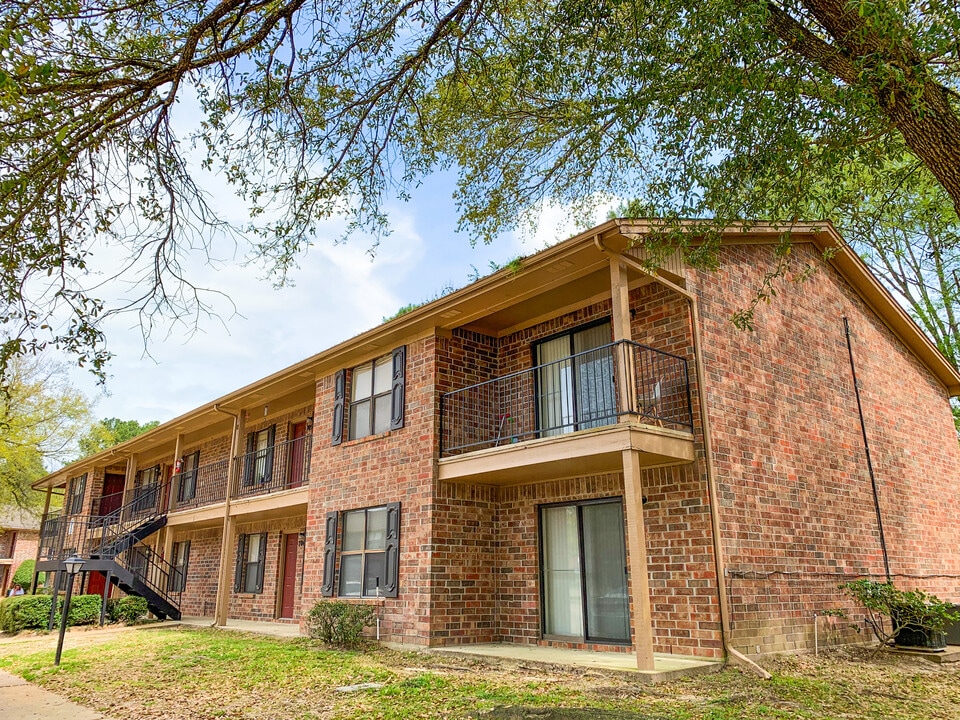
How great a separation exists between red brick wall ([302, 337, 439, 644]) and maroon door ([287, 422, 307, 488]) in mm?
3225

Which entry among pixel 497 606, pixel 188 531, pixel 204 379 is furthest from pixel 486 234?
pixel 204 379

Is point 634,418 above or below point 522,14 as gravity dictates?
below

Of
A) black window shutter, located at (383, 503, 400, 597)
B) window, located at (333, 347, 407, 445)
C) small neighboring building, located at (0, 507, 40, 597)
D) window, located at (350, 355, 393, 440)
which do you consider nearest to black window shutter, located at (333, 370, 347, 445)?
window, located at (333, 347, 407, 445)

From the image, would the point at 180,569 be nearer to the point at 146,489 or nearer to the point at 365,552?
the point at 146,489

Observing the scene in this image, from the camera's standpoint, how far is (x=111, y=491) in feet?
90.9

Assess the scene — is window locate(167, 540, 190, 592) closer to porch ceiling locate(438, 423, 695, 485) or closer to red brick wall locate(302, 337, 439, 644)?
red brick wall locate(302, 337, 439, 644)

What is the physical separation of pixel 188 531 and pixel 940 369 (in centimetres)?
2002

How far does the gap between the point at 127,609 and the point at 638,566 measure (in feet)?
47.3

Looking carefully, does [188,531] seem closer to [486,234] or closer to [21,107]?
[486,234]

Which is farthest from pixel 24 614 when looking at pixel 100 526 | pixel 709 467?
pixel 709 467

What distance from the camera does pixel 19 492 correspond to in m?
32.1

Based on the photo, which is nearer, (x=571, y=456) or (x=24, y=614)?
(x=571, y=456)

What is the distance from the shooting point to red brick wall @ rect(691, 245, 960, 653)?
9906 mm

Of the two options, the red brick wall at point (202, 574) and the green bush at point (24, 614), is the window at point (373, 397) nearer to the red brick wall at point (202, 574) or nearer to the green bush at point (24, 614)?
the red brick wall at point (202, 574)
